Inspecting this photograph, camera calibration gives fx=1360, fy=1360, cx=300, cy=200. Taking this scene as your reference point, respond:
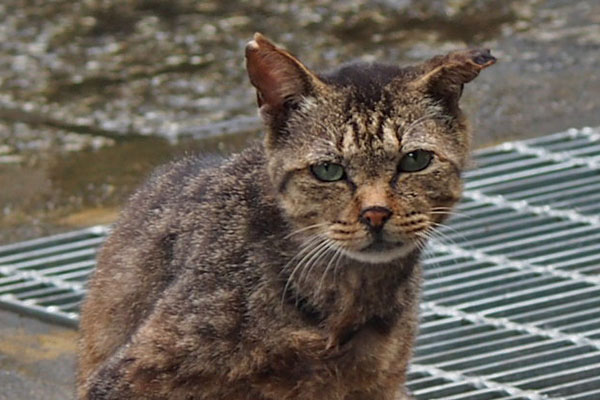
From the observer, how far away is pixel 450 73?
2863 mm

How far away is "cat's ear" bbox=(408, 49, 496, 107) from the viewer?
2816mm

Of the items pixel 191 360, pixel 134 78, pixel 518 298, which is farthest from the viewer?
pixel 134 78

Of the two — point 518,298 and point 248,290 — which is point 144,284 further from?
point 518,298

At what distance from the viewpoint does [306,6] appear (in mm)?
6871

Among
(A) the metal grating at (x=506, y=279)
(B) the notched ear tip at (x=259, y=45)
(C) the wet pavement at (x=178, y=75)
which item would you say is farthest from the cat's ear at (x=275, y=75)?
(C) the wet pavement at (x=178, y=75)

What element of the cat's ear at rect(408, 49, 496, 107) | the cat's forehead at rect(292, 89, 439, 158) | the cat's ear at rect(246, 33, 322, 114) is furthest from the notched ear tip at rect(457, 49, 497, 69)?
the cat's ear at rect(246, 33, 322, 114)

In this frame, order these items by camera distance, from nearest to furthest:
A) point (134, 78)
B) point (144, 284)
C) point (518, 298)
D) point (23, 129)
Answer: point (144, 284), point (518, 298), point (23, 129), point (134, 78)

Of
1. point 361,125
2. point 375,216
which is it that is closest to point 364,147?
point 361,125

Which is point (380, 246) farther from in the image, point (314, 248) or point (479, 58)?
point (479, 58)

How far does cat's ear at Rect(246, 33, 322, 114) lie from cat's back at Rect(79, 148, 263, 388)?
0.27 metres

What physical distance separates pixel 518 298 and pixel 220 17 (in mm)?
3167

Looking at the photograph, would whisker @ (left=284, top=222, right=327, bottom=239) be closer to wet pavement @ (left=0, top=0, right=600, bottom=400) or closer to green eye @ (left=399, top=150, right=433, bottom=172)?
green eye @ (left=399, top=150, right=433, bottom=172)

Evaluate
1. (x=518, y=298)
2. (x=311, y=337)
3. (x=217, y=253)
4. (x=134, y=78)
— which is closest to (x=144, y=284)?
(x=217, y=253)

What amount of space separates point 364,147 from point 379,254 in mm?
227
